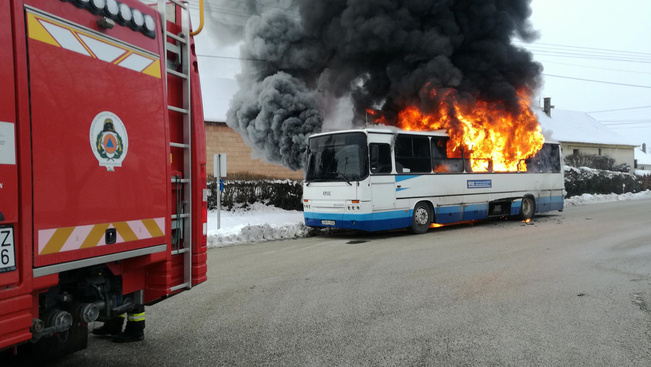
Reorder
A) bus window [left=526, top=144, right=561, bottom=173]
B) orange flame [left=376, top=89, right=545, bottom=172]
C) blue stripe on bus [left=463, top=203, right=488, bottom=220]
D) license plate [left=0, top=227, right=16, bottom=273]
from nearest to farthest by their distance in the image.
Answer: license plate [left=0, top=227, right=16, bottom=273]
blue stripe on bus [left=463, top=203, right=488, bottom=220]
orange flame [left=376, top=89, right=545, bottom=172]
bus window [left=526, top=144, right=561, bottom=173]

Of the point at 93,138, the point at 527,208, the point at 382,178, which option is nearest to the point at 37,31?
the point at 93,138

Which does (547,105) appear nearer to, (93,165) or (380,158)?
(380,158)

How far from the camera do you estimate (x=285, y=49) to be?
62.5ft

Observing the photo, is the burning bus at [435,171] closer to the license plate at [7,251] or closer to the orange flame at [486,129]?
the orange flame at [486,129]

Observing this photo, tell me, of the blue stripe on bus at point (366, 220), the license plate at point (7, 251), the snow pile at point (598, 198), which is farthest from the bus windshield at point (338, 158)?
the snow pile at point (598, 198)

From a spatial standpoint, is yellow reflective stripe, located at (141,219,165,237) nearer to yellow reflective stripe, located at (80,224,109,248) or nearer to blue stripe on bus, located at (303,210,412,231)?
yellow reflective stripe, located at (80,224,109,248)

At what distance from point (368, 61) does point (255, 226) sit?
27.6ft

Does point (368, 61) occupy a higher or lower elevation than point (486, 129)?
higher

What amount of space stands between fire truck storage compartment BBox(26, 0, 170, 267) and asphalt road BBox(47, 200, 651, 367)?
147 centimetres

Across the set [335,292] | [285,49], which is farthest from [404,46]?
[335,292]

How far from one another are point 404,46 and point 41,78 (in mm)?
15429

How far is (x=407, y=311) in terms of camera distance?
5555mm

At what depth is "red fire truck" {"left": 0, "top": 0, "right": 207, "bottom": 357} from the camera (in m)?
2.63

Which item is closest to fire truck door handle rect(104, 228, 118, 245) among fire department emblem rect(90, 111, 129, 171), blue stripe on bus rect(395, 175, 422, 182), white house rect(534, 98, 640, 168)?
fire department emblem rect(90, 111, 129, 171)
